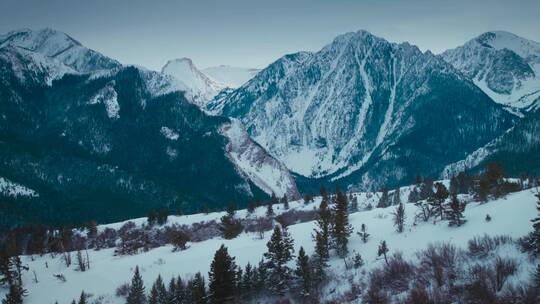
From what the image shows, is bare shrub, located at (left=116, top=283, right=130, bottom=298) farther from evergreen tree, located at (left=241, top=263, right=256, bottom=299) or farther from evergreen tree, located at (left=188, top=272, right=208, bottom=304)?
evergreen tree, located at (left=241, top=263, right=256, bottom=299)

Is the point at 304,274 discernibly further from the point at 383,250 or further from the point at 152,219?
the point at 152,219

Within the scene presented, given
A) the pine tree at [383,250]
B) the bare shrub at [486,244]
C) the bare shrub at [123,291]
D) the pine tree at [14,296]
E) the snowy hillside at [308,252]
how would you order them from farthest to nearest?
the bare shrub at [123,291] → the pine tree at [14,296] → the pine tree at [383,250] → the snowy hillside at [308,252] → the bare shrub at [486,244]

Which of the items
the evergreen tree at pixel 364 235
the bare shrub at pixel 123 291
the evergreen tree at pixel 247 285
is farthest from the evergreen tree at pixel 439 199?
the bare shrub at pixel 123 291

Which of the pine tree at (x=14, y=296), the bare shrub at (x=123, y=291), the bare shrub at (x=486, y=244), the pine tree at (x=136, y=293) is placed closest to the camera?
the bare shrub at (x=486, y=244)

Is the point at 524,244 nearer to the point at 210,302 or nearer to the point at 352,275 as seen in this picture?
the point at 352,275

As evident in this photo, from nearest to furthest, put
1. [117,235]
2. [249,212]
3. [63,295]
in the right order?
1. [63,295]
2. [117,235]
3. [249,212]

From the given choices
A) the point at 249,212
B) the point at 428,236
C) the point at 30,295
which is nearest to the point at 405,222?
the point at 428,236

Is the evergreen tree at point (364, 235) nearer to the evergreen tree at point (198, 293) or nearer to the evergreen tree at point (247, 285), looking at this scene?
the evergreen tree at point (247, 285)

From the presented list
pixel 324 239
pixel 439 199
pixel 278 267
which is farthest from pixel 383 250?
pixel 278 267
